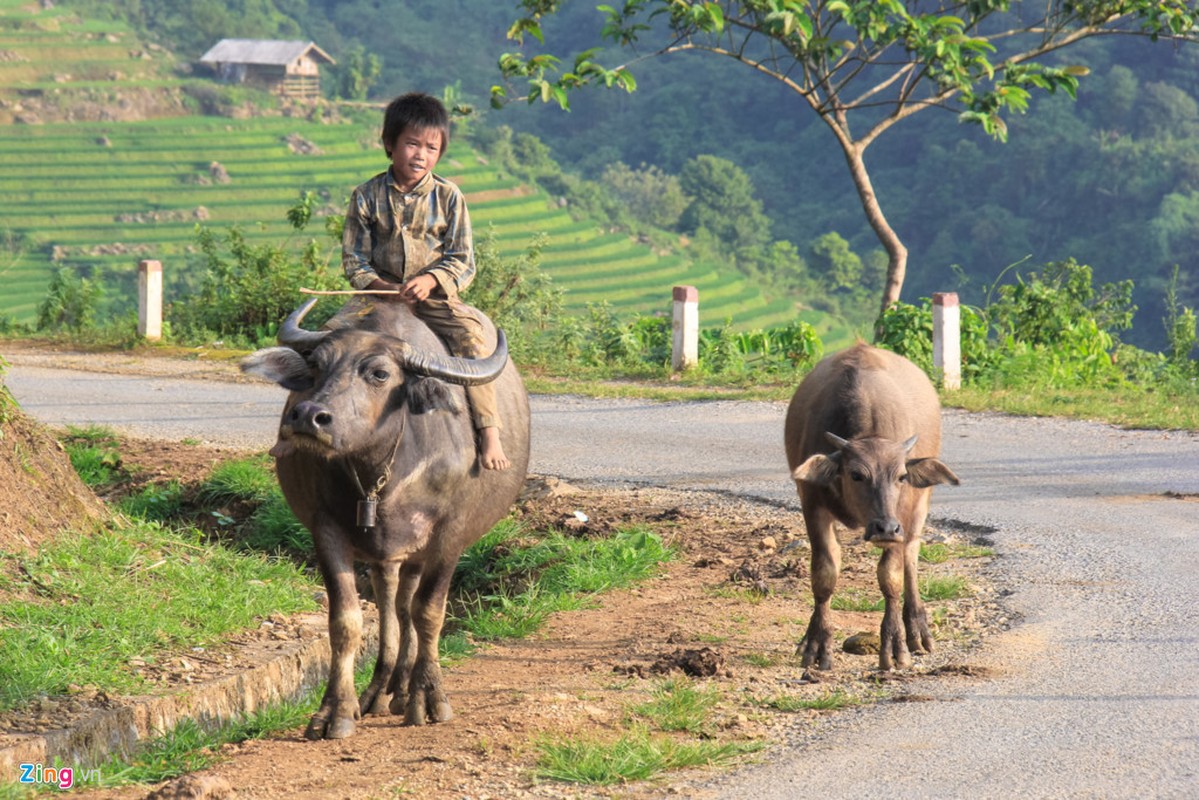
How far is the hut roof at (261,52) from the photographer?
76062mm

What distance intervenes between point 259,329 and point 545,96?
5.39 metres

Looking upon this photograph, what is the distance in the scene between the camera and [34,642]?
5641 millimetres

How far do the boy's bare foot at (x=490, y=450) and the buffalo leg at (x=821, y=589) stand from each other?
1307mm

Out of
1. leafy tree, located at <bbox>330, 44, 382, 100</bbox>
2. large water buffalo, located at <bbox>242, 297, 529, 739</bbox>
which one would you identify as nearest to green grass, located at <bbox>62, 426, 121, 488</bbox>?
large water buffalo, located at <bbox>242, 297, 529, 739</bbox>

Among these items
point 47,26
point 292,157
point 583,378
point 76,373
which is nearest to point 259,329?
point 76,373

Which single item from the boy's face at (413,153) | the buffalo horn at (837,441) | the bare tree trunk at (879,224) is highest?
the bare tree trunk at (879,224)

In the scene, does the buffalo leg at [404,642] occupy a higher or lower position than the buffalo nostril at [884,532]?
lower

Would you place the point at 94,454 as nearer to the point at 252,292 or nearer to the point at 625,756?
the point at 625,756

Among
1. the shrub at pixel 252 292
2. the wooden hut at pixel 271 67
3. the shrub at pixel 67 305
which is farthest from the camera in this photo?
the wooden hut at pixel 271 67

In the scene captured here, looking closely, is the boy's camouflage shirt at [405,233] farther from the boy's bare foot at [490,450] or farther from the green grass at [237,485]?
the green grass at [237,485]

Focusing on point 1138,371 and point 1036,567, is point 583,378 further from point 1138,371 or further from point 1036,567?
point 1036,567

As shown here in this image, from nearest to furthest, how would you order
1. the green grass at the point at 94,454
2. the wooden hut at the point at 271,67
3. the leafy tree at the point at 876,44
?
the green grass at the point at 94,454
the leafy tree at the point at 876,44
the wooden hut at the point at 271,67

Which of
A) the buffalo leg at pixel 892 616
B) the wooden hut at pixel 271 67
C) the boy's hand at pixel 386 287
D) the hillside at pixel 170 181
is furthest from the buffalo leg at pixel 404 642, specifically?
the wooden hut at pixel 271 67

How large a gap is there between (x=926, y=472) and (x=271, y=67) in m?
74.8
